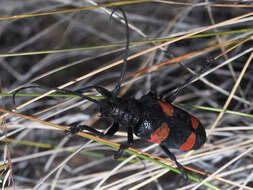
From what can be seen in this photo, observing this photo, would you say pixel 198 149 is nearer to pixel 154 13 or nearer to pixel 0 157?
pixel 154 13

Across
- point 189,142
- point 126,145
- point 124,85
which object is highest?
point 124,85

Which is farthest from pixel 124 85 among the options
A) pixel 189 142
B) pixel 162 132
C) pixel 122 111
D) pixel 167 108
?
pixel 189 142

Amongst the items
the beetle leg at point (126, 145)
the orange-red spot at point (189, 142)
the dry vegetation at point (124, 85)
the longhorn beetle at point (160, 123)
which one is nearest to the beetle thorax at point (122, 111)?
the longhorn beetle at point (160, 123)

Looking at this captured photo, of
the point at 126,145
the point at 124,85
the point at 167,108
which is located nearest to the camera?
the point at 126,145

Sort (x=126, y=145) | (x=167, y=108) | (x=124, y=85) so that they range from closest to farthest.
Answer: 1. (x=126, y=145)
2. (x=167, y=108)
3. (x=124, y=85)

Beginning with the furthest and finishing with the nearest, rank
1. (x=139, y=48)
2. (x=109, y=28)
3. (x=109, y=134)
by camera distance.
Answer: (x=109, y=28) < (x=139, y=48) < (x=109, y=134)

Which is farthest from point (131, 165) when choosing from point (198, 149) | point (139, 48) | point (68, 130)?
point (139, 48)

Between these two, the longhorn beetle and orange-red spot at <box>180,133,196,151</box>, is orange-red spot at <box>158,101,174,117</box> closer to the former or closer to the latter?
the longhorn beetle

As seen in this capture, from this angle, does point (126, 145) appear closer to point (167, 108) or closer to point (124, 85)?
point (167, 108)
